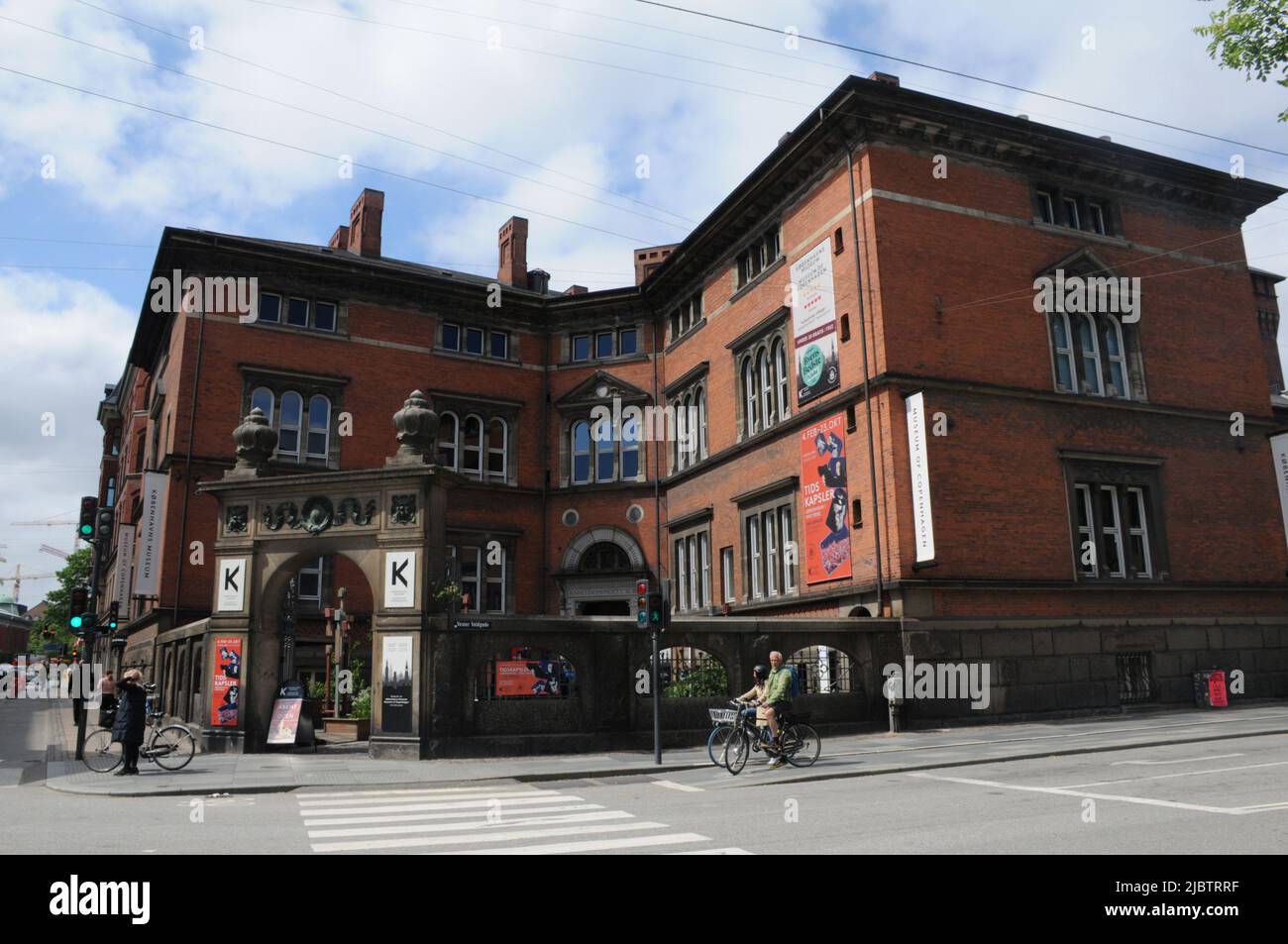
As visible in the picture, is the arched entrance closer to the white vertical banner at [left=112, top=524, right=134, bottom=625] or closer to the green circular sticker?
the green circular sticker

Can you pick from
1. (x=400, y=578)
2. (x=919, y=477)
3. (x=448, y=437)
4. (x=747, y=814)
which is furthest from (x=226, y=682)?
(x=448, y=437)

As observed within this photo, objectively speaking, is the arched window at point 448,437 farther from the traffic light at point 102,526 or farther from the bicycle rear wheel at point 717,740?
the bicycle rear wheel at point 717,740

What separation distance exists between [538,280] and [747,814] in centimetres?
3275

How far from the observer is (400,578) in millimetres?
18016

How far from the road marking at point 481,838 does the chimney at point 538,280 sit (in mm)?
32579

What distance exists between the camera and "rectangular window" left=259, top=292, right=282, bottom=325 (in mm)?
31797

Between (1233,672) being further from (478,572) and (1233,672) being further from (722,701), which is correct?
(478,572)

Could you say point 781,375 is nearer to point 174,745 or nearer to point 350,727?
point 350,727

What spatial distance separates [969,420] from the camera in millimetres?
23375

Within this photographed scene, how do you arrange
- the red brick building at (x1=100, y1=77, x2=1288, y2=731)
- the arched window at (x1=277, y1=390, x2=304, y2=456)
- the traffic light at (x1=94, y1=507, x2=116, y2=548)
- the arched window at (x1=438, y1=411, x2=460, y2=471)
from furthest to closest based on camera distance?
the arched window at (x1=438, y1=411, x2=460, y2=471), the arched window at (x1=277, y1=390, x2=304, y2=456), the red brick building at (x1=100, y1=77, x2=1288, y2=731), the traffic light at (x1=94, y1=507, x2=116, y2=548)

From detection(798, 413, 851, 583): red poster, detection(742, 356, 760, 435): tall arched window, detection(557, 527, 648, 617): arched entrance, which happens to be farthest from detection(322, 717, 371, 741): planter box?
detection(742, 356, 760, 435): tall arched window

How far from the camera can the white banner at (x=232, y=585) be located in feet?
63.5

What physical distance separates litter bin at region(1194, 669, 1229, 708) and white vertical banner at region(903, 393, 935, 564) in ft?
29.5

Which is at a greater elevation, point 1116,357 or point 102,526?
point 1116,357
